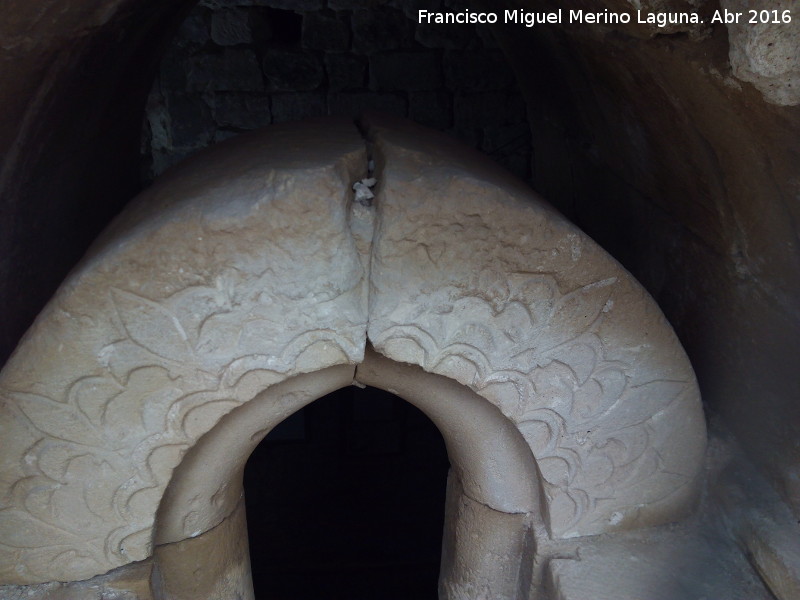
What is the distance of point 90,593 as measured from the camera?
5.37 feet

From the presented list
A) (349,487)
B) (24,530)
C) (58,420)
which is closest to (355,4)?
(349,487)

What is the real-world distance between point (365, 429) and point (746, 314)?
2650 millimetres

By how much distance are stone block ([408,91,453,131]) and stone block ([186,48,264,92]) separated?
74 centimetres

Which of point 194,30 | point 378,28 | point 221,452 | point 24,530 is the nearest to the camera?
point 24,530

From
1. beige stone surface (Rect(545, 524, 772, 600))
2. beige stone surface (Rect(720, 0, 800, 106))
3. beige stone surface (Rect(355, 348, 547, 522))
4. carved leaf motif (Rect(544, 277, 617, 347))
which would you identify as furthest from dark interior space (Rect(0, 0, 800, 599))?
beige stone surface (Rect(355, 348, 547, 522))

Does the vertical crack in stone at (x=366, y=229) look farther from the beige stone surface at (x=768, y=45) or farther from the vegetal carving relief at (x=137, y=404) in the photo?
the beige stone surface at (x=768, y=45)

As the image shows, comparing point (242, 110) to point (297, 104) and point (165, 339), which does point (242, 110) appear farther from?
point (165, 339)

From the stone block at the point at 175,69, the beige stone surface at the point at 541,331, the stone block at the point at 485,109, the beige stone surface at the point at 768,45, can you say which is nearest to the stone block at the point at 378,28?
the stone block at the point at 485,109

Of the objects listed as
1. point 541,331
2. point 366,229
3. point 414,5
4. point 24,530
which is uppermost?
point 414,5

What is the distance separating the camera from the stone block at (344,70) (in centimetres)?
370

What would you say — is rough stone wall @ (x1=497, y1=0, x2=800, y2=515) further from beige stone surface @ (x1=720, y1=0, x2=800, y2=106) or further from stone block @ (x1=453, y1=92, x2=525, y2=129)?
stone block @ (x1=453, y1=92, x2=525, y2=129)

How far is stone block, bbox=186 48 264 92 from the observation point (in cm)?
364

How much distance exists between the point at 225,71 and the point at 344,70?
56 centimetres

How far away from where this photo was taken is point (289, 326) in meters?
1.48
